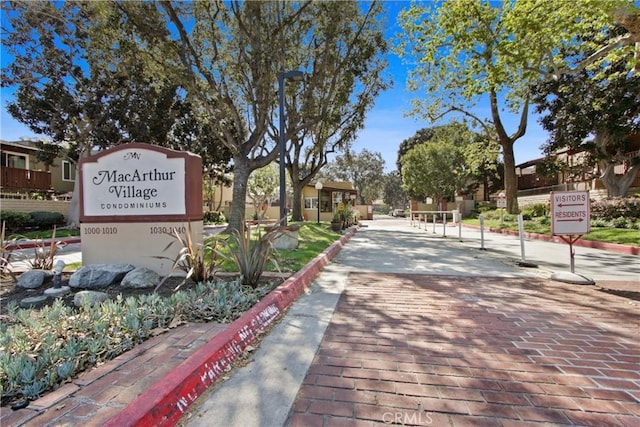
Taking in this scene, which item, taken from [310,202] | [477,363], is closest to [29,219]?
[310,202]

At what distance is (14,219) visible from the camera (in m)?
16.1

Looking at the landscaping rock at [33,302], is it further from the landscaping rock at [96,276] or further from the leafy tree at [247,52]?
the leafy tree at [247,52]

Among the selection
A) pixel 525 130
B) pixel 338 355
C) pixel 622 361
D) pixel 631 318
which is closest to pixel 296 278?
pixel 338 355

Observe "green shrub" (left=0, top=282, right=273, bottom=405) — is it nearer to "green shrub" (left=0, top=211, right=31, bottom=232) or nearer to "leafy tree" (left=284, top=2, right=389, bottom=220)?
"leafy tree" (left=284, top=2, right=389, bottom=220)

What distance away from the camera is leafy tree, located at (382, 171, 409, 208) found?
69.8 metres

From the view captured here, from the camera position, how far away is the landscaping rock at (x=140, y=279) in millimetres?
5094

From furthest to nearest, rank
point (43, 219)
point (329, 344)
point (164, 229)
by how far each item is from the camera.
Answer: point (43, 219)
point (164, 229)
point (329, 344)

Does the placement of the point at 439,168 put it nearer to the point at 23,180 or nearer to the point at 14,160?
the point at 23,180

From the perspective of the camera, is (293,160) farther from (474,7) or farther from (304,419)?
(304,419)

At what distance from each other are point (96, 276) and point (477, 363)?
5288 millimetres

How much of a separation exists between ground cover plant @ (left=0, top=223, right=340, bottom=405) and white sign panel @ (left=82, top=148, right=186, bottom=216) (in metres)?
Result: 1.44

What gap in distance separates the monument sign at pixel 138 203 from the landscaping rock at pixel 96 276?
1.91 ft

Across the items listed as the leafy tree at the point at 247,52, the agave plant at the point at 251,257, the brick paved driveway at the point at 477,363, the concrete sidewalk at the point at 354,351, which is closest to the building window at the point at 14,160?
the leafy tree at the point at 247,52

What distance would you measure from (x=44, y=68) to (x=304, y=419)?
2126 cm
